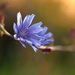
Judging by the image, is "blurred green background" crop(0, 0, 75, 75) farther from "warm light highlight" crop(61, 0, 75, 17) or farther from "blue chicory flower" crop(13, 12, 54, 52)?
"blue chicory flower" crop(13, 12, 54, 52)

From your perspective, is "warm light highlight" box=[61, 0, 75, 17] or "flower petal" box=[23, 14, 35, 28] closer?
"flower petal" box=[23, 14, 35, 28]

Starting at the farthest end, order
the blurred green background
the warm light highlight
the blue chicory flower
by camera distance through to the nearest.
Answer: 1. the warm light highlight
2. the blurred green background
3. the blue chicory flower

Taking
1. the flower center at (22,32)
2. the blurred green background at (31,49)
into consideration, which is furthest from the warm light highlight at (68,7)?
the flower center at (22,32)

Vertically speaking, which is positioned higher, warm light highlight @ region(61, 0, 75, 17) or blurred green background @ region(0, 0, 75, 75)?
warm light highlight @ region(61, 0, 75, 17)

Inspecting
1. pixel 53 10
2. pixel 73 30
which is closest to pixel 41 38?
Result: pixel 73 30

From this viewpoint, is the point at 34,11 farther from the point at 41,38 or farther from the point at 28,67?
the point at 41,38

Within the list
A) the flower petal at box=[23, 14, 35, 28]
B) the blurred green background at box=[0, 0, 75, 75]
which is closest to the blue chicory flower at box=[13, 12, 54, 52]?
the flower petal at box=[23, 14, 35, 28]
